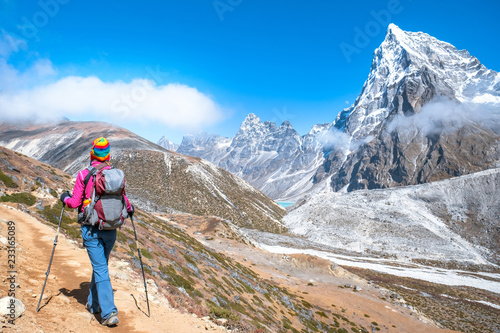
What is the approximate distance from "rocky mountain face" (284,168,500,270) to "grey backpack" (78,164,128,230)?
4423 inches

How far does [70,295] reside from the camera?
855 centimetres

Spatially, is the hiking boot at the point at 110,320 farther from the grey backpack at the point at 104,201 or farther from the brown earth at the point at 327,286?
the brown earth at the point at 327,286

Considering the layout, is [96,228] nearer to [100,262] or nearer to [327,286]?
[100,262]

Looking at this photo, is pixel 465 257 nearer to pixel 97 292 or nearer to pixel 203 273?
pixel 203 273

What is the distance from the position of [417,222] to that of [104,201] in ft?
451

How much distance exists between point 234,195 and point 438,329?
105987 millimetres

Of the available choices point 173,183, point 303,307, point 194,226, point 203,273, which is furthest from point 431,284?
point 173,183

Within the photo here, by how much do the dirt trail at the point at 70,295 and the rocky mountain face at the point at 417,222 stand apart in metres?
108

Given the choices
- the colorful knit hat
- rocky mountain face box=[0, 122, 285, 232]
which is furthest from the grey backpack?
rocky mountain face box=[0, 122, 285, 232]

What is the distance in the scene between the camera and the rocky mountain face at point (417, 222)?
104 m

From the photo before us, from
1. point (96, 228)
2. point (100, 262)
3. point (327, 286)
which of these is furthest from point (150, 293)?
point (327, 286)

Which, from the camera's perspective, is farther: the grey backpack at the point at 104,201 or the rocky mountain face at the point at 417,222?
the rocky mountain face at the point at 417,222

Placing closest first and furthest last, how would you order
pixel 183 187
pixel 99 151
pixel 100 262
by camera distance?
pixel 100 262
pixel 99 151
pixel 183 187

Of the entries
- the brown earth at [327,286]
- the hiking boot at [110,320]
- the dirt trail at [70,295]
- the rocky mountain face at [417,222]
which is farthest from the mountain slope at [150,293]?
the rocky mountain face at [417,222]
